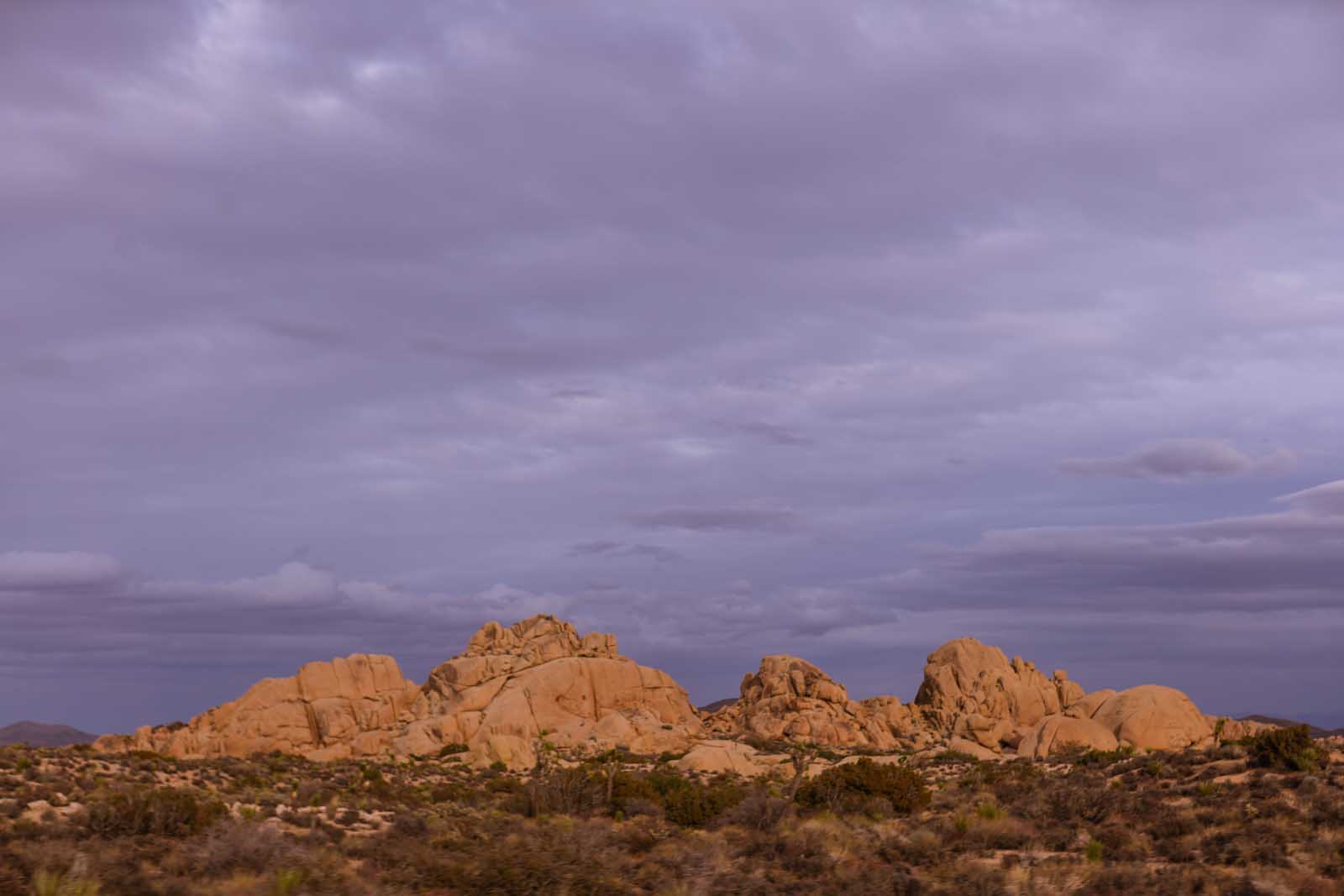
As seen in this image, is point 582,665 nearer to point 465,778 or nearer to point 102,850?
point 465,778

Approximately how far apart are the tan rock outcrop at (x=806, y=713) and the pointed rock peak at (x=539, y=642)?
12946 millimetres

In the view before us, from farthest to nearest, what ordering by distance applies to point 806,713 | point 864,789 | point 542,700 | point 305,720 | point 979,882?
point 806,713 < point 542,700 < point 305,720 < point 864,789 < point 979,882

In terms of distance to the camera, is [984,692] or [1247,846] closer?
[1247,846]

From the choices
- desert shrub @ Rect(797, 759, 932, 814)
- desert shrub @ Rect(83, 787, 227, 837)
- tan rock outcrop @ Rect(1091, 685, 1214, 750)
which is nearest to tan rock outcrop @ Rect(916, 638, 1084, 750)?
tan rock outcrop @ Rect(1091, 685, 1214, 750)

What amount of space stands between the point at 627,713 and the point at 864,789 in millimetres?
51265

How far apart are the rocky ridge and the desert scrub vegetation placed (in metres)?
27.2

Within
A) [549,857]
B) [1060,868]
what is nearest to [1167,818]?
[1060,868]

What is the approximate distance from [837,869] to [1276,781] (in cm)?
1939

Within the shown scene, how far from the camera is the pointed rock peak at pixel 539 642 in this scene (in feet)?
309

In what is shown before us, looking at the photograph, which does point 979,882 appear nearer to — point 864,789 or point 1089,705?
point 864,789

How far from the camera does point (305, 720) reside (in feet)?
265

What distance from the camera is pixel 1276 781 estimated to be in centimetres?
3222

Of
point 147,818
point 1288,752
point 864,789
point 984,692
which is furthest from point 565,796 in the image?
point 984,692

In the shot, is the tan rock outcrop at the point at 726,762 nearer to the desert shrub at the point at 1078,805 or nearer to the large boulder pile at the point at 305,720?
the large boulder pile at the point at 305,720
